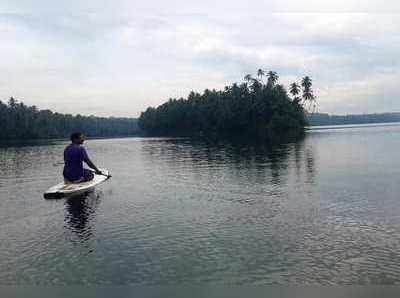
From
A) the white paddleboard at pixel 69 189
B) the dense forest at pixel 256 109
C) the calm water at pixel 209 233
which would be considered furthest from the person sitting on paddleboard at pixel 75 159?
the dense forest at pixel 256 109

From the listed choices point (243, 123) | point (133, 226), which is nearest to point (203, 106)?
point (243, 123)

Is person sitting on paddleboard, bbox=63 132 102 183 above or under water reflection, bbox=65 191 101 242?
above

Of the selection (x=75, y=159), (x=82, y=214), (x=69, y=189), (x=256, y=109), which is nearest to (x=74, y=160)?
(x=75, y=159)

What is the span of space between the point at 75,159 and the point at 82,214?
21.6ft

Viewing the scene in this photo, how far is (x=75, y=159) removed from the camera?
25984 millimetres

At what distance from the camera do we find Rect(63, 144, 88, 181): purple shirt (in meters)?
25.6

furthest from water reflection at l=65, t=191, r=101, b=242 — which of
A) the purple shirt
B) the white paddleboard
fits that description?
the purple shirt

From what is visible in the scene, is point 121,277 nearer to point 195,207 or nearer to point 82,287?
point 82,287

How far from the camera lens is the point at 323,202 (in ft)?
70.1

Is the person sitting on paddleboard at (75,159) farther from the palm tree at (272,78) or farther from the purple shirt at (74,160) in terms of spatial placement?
the palm tree at (272,78)

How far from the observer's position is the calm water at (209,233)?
11352 millimetres

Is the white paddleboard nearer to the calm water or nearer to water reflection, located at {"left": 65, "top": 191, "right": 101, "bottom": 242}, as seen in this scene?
water reflection, located at {"left": 65, "top": 191, "right": 101, "bottom": 242}

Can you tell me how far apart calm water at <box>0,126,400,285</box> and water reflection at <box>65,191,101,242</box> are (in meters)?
0.05

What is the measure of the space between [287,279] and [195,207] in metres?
10.6
